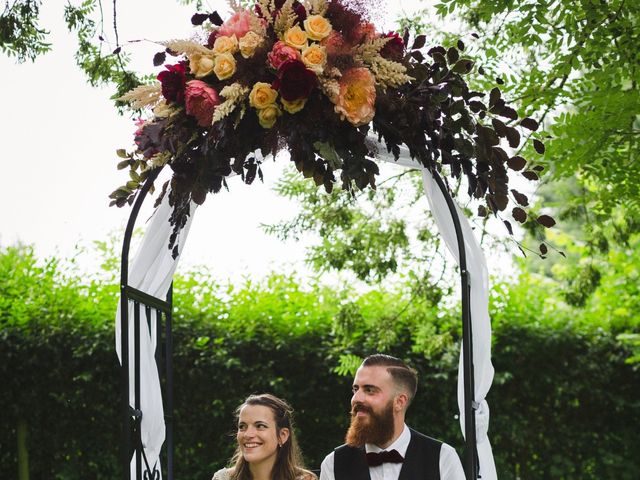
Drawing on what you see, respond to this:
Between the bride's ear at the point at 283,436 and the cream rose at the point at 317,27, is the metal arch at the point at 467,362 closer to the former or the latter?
the cream rose at the point at 317,27

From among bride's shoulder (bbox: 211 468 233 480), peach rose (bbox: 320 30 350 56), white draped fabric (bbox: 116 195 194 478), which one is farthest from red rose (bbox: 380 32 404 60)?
bride's shoulder (bbox: 211 468 233 480)

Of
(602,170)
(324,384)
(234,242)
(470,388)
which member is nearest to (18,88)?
(234,242)

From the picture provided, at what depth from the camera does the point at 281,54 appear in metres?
3.04

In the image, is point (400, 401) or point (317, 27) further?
point (400, 401)

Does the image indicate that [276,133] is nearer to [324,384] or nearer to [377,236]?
[377,236]

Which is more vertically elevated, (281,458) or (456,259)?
(456,259)

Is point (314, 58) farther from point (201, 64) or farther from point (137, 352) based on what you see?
point (137, 352)

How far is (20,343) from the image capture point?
664 cm

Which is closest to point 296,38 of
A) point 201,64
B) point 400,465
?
point 201,64

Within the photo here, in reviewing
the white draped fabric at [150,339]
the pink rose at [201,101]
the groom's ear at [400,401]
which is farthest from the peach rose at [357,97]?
the groom's ear at [400,401]

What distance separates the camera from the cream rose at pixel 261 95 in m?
3.04

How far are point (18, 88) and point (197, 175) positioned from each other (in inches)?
376

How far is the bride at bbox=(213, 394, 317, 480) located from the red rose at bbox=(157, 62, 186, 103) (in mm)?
1393

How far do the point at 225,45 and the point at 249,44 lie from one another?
0.30ft
